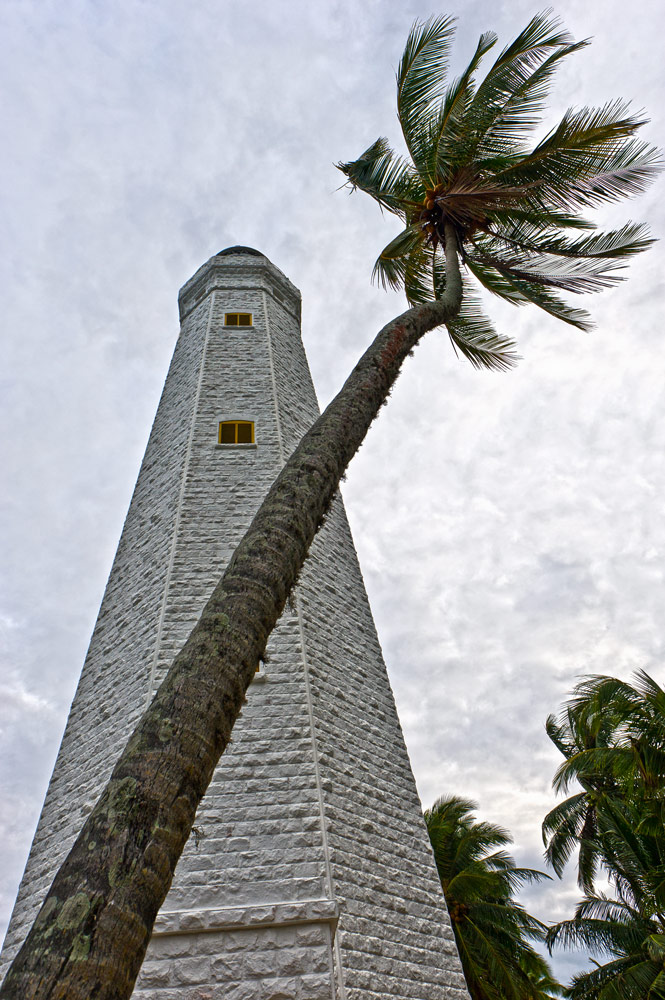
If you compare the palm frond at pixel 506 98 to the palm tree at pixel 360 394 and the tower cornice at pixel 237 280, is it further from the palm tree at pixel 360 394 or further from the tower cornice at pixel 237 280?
the tower cornice at pixel 237 280

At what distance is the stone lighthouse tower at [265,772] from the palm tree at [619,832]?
18.3ft

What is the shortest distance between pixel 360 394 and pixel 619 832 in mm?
15839

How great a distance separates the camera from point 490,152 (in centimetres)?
974

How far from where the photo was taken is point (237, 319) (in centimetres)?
1505

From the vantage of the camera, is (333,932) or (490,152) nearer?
(333,932)

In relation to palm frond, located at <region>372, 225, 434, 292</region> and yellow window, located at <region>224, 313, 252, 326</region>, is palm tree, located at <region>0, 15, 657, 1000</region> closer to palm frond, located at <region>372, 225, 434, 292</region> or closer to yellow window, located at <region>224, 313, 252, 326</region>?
palm frond, located at <region>372, 225, 434, 292</region>

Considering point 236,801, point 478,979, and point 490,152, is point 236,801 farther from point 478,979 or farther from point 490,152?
point 478,979

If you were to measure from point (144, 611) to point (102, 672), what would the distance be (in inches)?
38.1

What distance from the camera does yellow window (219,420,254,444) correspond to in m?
11.7

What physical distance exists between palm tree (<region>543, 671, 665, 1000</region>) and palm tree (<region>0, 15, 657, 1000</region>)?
670cm

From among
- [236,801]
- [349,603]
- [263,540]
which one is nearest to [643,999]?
[349,603]

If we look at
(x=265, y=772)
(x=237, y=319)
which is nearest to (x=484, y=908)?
(x=265, y=772)

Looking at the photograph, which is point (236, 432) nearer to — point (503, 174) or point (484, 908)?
point (503, 174)

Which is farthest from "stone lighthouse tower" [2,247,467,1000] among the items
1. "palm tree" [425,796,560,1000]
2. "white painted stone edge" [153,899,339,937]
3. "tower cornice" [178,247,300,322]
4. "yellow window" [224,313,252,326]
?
"palm tree" [425,796,560,1000]
